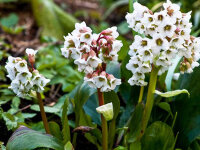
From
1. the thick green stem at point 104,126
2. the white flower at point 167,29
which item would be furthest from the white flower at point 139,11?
the thick green stem at point 104,126

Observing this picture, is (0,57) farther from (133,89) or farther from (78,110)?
(133,89)

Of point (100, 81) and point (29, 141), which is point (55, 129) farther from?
point (100, 81)

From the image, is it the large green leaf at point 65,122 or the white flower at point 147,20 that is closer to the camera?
the white flower at point 147,20

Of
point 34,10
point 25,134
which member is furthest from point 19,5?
point 25,134

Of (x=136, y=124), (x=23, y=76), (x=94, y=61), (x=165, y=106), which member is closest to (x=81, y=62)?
(x=94, y=61)

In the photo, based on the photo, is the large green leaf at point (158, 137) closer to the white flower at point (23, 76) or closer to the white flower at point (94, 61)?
the white flower at point (94, 61)

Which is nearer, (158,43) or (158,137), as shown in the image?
(158,43)
